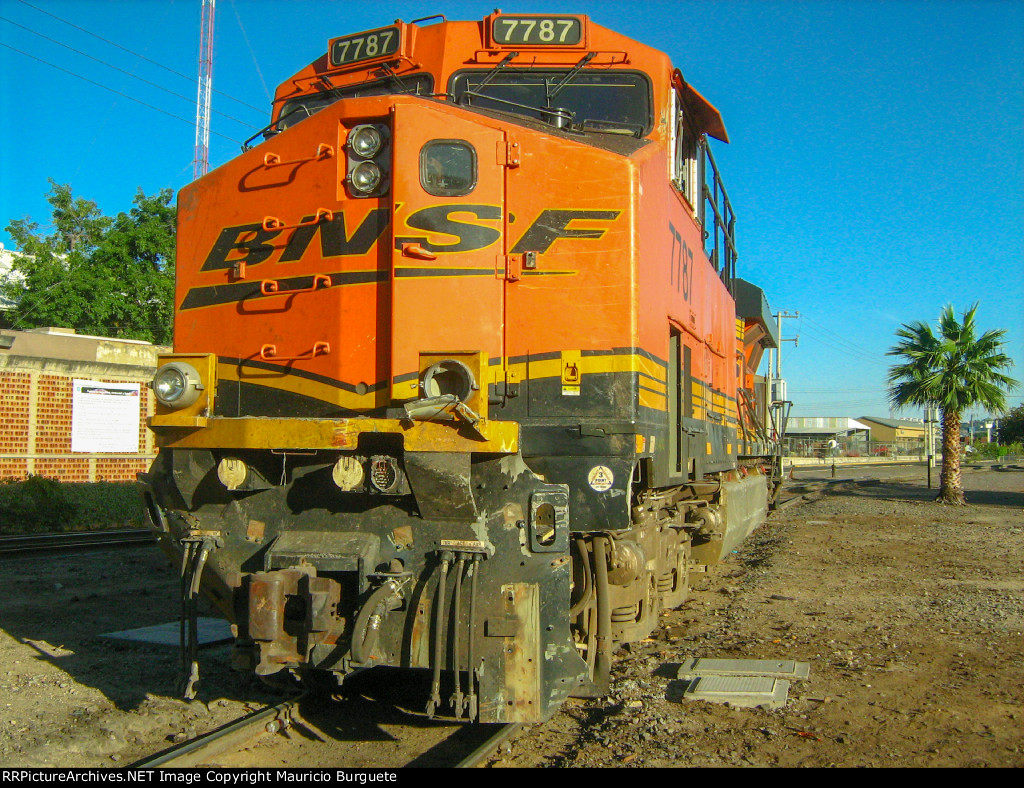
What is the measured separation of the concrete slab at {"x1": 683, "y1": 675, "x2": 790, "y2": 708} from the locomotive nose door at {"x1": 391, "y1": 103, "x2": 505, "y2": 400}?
8.59 feet

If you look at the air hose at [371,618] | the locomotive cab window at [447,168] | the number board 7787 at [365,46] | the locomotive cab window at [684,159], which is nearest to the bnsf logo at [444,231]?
the locomotive cab window at [447,168]

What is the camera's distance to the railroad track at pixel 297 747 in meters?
4.34

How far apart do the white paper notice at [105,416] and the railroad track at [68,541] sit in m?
4.11

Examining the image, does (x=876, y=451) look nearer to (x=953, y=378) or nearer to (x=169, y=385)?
(x=953, y=378)

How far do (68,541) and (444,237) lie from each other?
409 inches

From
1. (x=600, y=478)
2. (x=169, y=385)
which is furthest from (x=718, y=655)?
(x=169, y=385)

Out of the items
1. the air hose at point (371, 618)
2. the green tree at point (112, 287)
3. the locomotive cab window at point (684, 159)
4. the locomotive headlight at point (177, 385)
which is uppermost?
the green tree at point (112, 287)

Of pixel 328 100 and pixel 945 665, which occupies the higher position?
pixel 328 100

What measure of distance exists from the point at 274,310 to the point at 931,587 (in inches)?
339

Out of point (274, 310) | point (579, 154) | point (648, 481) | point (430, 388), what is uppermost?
point (579, 154)

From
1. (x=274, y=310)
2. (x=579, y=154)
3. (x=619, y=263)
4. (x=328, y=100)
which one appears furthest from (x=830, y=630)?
(x=328, y=100)

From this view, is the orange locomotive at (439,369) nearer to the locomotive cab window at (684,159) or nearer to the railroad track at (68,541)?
the locomotive cab window at (684,159)

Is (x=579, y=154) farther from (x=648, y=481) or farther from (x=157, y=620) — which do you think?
(x=157, y=620)

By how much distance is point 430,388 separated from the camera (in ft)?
14.0
